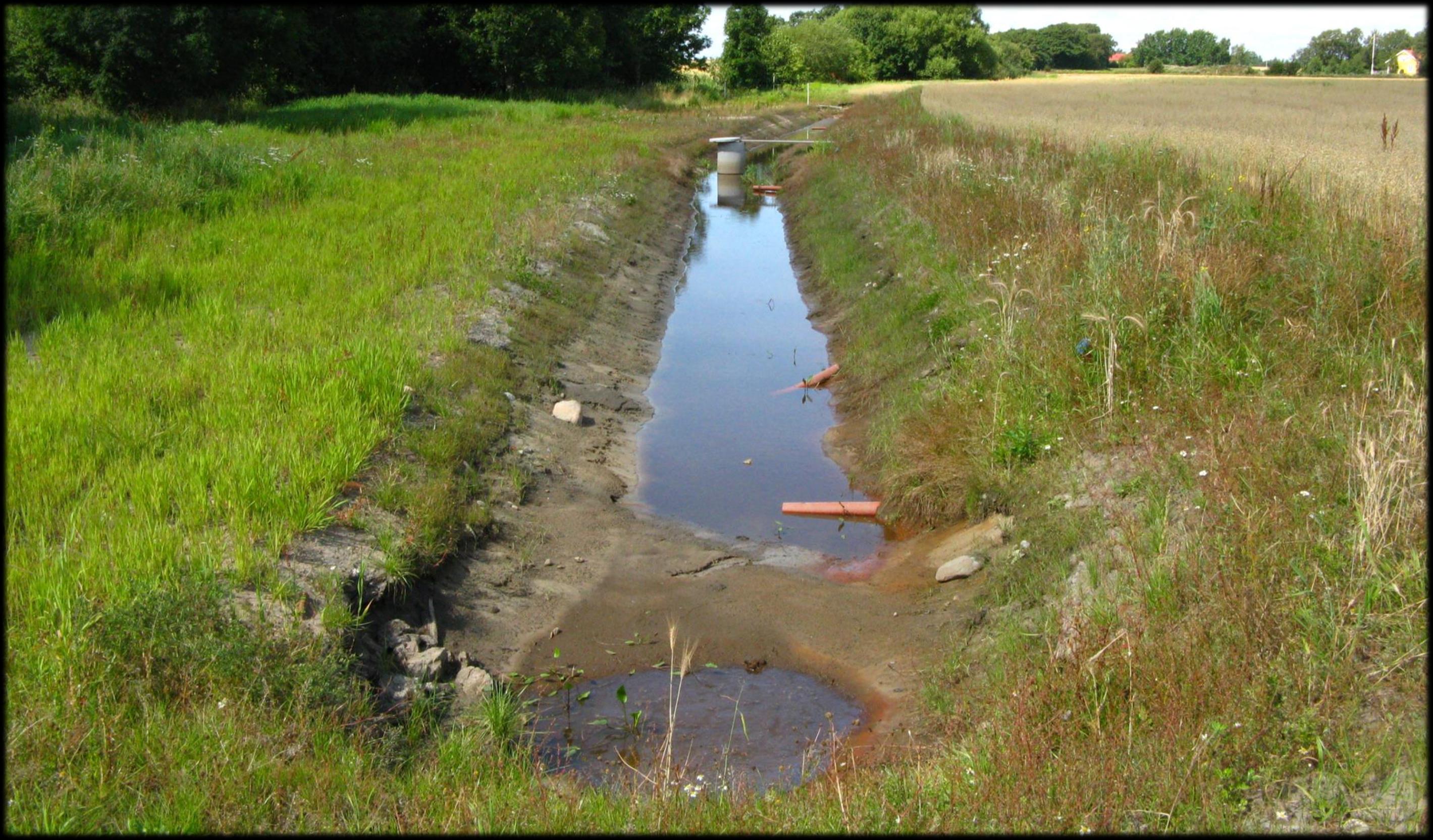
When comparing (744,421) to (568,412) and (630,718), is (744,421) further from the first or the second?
(630,718)

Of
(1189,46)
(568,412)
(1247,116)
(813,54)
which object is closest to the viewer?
(1189,46)

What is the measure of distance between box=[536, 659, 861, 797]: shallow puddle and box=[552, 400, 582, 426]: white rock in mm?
4149

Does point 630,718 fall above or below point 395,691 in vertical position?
below

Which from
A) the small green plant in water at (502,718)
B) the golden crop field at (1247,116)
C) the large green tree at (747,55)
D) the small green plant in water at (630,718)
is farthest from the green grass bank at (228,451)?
the large green tree at (747,55)

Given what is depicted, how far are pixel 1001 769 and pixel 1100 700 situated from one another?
707 millimetres

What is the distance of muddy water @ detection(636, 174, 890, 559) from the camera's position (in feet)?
29.2

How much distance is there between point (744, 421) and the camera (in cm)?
1152

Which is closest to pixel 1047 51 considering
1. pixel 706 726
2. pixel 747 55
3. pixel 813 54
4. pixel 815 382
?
pixel 815 382

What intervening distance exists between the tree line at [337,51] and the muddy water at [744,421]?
423 cm

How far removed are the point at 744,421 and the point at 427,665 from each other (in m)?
6.10

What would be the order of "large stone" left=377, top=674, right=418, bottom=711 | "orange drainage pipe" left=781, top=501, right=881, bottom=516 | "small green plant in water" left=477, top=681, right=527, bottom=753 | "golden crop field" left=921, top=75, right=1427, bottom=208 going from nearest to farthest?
1. "small green plant in water" left=477, top=681, right=527, bottom=753
2. "large stone" left=377, top=674, right=418, bottom=711
3. "orange drainage pipe" left=781, top=501, right=881, bottom=516
4. "golden crop field" left=921, top=75, right=1427, bottom=208

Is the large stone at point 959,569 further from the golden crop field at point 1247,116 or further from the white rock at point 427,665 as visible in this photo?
the golden crop field at point 1247,116

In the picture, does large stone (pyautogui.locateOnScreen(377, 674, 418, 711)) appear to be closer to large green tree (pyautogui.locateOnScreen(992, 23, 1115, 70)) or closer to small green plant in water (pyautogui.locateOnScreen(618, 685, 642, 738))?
small green plant in water (pyautogui.locateOnScreen(618, 685, 642, 738))

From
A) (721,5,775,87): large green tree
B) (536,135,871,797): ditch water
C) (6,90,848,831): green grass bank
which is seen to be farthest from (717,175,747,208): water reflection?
(721,5,775,87): large green tree
